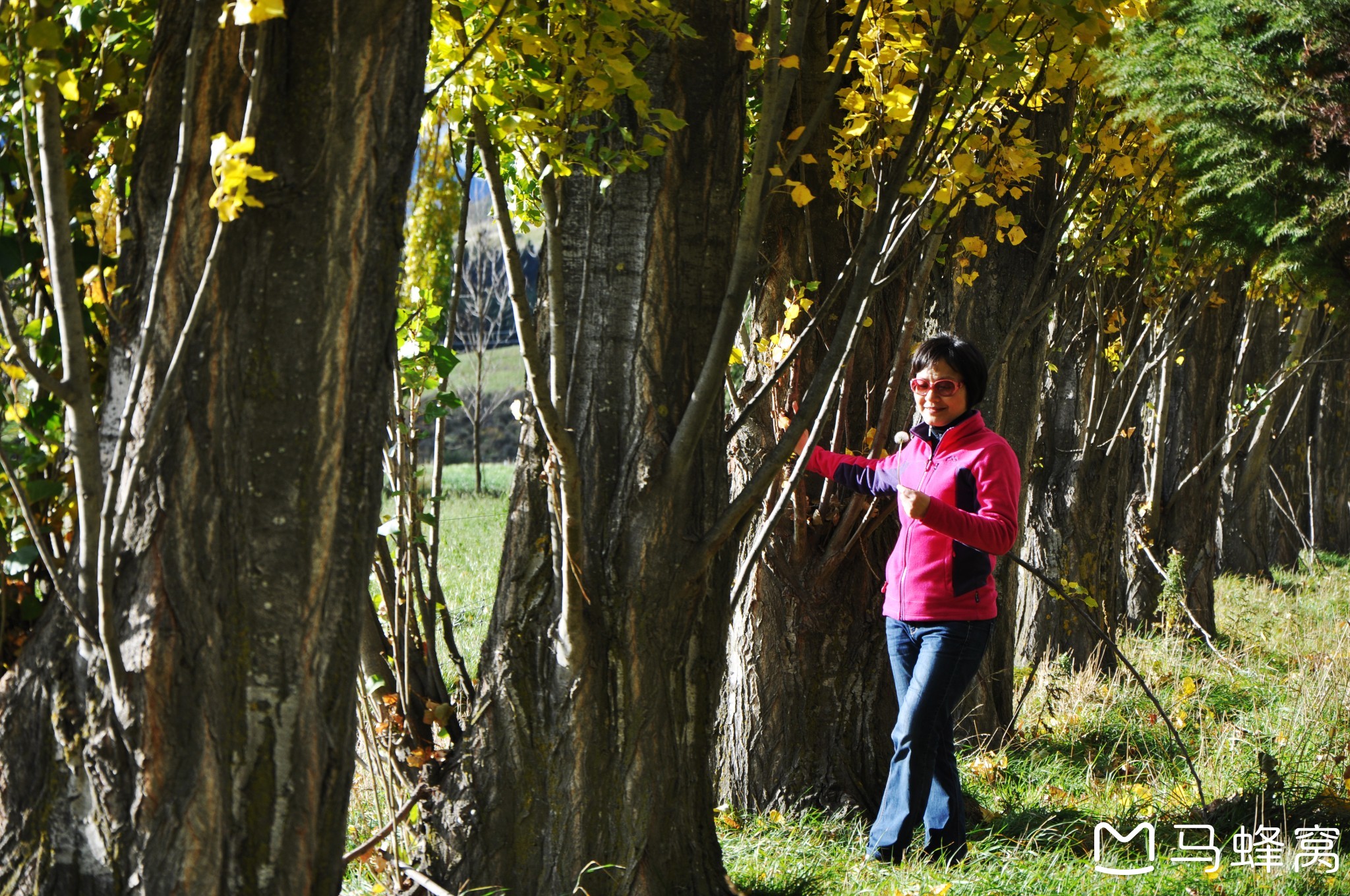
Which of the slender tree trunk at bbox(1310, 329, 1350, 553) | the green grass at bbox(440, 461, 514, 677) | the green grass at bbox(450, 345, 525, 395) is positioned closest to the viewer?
the green grass at bbox(440, 461, 514, 677)

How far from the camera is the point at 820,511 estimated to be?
4.02 meters

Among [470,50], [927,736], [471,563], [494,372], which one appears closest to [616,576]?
[470,50]

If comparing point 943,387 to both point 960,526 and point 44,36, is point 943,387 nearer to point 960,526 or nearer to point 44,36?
point 960,526

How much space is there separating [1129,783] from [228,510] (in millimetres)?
4291

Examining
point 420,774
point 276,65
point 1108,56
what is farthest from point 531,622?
point 1108,56

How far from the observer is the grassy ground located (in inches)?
139

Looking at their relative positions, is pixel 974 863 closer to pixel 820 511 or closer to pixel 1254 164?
pixel 820 511

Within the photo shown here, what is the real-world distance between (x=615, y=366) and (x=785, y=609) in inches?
67.6

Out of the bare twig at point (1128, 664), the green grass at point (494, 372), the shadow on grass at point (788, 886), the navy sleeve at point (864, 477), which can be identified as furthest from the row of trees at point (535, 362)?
the green grass at point (494, 372)

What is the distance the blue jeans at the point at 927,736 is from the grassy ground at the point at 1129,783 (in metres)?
0.11

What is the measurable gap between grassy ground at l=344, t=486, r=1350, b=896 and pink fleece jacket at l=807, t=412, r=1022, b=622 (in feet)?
2.68

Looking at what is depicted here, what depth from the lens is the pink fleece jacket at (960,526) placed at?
3.45m

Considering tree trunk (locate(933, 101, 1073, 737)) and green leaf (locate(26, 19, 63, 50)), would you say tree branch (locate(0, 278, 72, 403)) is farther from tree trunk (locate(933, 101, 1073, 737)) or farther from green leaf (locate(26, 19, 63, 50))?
tree trunk (locate(933, 101, 1073, 737))

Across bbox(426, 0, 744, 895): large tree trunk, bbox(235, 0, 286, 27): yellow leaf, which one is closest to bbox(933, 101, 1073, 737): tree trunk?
bbox(426, 0, 744, 895): large tree trunk
